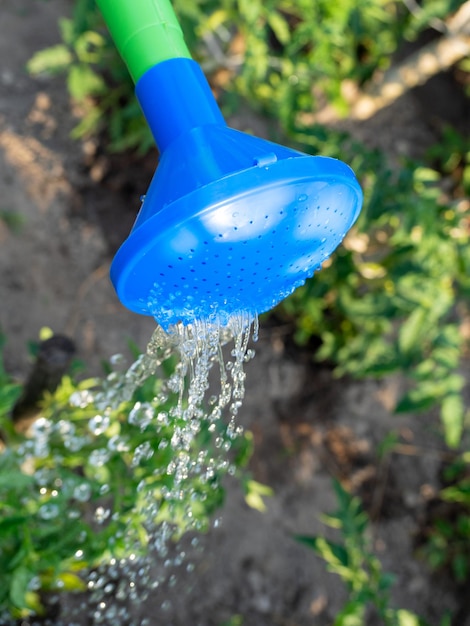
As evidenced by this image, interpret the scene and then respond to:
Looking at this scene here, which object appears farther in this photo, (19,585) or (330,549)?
(330,549)

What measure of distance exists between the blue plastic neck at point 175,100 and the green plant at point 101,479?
556 millimetres

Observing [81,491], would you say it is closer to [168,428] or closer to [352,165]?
[168,428]

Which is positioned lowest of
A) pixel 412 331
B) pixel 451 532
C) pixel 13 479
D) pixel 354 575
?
pixel 451 532

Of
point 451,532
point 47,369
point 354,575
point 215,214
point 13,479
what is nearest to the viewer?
point 215,214

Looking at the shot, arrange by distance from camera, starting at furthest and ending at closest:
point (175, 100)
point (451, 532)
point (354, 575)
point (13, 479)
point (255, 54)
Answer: point (451, 532), point (255, 54), point (354, 575), point (13, 479), point (175, 100)

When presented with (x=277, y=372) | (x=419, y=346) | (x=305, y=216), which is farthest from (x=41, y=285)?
(x=305, y=216)

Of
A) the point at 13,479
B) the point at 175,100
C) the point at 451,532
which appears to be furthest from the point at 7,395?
the point at 451,532

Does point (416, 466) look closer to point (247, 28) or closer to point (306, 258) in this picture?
point (247, 28)

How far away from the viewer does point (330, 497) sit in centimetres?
268

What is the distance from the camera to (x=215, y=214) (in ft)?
2.71

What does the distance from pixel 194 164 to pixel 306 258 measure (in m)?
0.20

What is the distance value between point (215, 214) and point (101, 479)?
0.89 meters

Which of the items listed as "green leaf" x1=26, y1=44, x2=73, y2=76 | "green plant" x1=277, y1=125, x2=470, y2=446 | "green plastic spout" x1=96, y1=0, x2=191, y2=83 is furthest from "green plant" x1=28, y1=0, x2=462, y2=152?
"green plastic spout" x1=96, y1=0, x2=191, y2=83

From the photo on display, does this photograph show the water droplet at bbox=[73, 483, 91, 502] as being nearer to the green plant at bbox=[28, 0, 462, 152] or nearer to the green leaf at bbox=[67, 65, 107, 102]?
the green plant at bbox=[28, 0, 462, 152]
